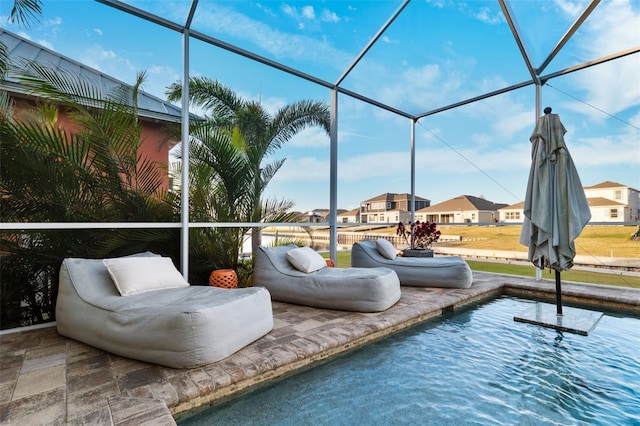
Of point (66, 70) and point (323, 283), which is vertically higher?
point (66, 70)

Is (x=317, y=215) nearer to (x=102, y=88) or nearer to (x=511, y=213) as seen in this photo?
(x=102, y=88)

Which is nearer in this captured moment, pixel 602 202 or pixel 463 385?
pixel 463 385

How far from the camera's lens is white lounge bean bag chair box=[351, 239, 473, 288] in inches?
192

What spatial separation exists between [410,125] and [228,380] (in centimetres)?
666

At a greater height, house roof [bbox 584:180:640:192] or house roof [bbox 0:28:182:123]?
house roof [bbox 0:28:182:123]

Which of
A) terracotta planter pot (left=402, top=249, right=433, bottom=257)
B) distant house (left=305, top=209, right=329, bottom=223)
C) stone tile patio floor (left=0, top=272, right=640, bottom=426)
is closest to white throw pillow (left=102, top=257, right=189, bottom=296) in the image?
stone tile patio floor (left=0, top=272, right=640, bottom=426)

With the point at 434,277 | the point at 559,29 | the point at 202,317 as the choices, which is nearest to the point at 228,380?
the point at 202,317

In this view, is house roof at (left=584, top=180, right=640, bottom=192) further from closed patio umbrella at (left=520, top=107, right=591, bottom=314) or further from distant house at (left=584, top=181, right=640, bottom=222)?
closed patio umbrella at (left=520, top=107, right=591, bottom=314)

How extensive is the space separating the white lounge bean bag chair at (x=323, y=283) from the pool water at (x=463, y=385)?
22.0 inches

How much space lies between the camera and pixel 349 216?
21.7 feet

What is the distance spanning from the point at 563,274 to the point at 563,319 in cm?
283

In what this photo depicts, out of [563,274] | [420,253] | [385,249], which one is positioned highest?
[385,249]

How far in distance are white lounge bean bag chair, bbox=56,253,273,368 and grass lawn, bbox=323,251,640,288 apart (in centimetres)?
319

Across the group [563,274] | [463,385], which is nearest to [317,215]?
[463,385]
